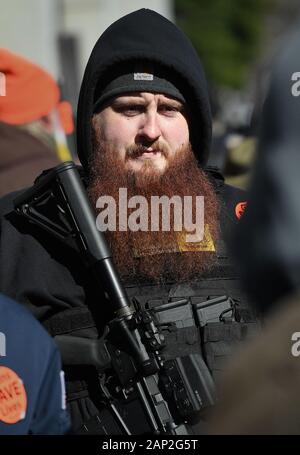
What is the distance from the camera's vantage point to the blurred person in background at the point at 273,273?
155 cm

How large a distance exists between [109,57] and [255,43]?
181 feet

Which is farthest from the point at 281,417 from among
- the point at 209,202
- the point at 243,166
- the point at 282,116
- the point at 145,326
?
the point at 243,166

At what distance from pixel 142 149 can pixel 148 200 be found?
159mm

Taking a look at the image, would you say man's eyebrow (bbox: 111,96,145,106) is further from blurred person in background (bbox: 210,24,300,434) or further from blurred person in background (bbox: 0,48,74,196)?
blurred person in background (bbox: 210,24,300,434)

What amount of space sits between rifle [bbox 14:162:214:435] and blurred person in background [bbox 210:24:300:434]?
55.4 inches

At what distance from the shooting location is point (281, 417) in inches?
60.7

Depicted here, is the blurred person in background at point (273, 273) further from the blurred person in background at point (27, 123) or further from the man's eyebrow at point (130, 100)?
the blurred person in background at point (27, 123)

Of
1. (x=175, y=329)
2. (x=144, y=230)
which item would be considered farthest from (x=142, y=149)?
(x=175, y=329)

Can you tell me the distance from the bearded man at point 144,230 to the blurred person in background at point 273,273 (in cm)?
154

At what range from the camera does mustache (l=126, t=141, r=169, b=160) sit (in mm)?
3572

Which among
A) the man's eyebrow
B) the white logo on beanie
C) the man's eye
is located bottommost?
the man's eye

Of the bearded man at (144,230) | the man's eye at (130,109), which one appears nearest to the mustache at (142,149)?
the bearded man at (144,230)

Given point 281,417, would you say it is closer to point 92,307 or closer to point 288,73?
point 288,73

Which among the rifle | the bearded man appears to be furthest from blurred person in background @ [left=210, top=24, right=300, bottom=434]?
the bearded man
